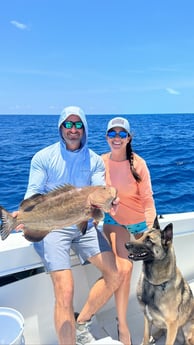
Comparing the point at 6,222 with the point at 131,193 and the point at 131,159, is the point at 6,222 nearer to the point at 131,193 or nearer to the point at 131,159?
the point at 131,193

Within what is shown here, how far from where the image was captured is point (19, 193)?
8.63 m

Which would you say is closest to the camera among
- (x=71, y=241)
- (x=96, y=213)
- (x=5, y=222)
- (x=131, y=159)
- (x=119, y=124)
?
(x=5, y=222)

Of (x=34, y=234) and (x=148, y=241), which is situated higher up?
(x=34, y=234)

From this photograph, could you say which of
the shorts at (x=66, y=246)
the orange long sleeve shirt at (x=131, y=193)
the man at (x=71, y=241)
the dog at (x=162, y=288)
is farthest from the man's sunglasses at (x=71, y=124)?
the dog at (x=162, y=288)

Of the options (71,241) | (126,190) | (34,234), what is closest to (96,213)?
(34,234)

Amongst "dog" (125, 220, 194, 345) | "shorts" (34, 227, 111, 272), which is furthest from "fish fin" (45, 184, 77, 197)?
"dog" (125, 220, 194, 345)

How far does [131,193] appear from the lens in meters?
3.59

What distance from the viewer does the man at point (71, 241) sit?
293 cm

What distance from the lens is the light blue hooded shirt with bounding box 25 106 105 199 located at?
3.28 metres

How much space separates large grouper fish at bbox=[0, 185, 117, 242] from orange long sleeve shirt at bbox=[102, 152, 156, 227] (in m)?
0.87

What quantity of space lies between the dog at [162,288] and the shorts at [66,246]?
0.36m

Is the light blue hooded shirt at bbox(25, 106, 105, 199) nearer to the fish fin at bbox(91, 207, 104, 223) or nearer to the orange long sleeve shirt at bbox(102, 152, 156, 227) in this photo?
the orange long sleeve shirt at bbox(102, 152, 156, 227)

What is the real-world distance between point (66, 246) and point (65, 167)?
728 mm

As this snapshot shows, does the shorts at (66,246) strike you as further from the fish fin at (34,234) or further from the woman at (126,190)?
the fish fin at (34,234)
